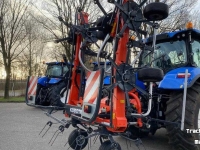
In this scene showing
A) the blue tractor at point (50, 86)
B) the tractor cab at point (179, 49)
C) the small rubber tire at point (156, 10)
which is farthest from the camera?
the blue tractor at point (50, 86)

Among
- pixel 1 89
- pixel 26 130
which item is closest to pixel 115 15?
pixel 26 130

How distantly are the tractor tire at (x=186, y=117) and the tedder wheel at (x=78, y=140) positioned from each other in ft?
4.29

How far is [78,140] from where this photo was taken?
341 centimetres

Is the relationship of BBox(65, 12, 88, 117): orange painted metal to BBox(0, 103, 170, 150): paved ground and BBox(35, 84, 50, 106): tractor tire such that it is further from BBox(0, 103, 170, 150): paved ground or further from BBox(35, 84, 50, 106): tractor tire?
BBox(35, 84, 50, 106): tractor tire

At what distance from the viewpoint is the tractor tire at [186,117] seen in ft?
10.4

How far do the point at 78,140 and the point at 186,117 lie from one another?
164 cm

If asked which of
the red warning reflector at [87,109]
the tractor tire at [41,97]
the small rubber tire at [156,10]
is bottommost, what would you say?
the tractor tire at [41,97]

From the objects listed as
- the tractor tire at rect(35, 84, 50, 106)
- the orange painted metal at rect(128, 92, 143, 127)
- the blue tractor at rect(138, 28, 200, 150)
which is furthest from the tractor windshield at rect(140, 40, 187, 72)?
the tractor tire at rect(35, 84, 50, 106)

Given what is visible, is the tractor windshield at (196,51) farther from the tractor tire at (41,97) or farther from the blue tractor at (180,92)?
the tractor tire at (41,97)

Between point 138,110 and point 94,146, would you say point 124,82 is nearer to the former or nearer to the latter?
point 138,110

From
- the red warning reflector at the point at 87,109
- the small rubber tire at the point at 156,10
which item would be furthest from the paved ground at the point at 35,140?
the small rubber tire at the point at 156,10

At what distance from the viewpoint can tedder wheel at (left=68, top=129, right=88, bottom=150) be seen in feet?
11.3

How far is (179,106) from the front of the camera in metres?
3.24

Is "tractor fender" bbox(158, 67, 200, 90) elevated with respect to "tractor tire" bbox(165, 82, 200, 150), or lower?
elevated
